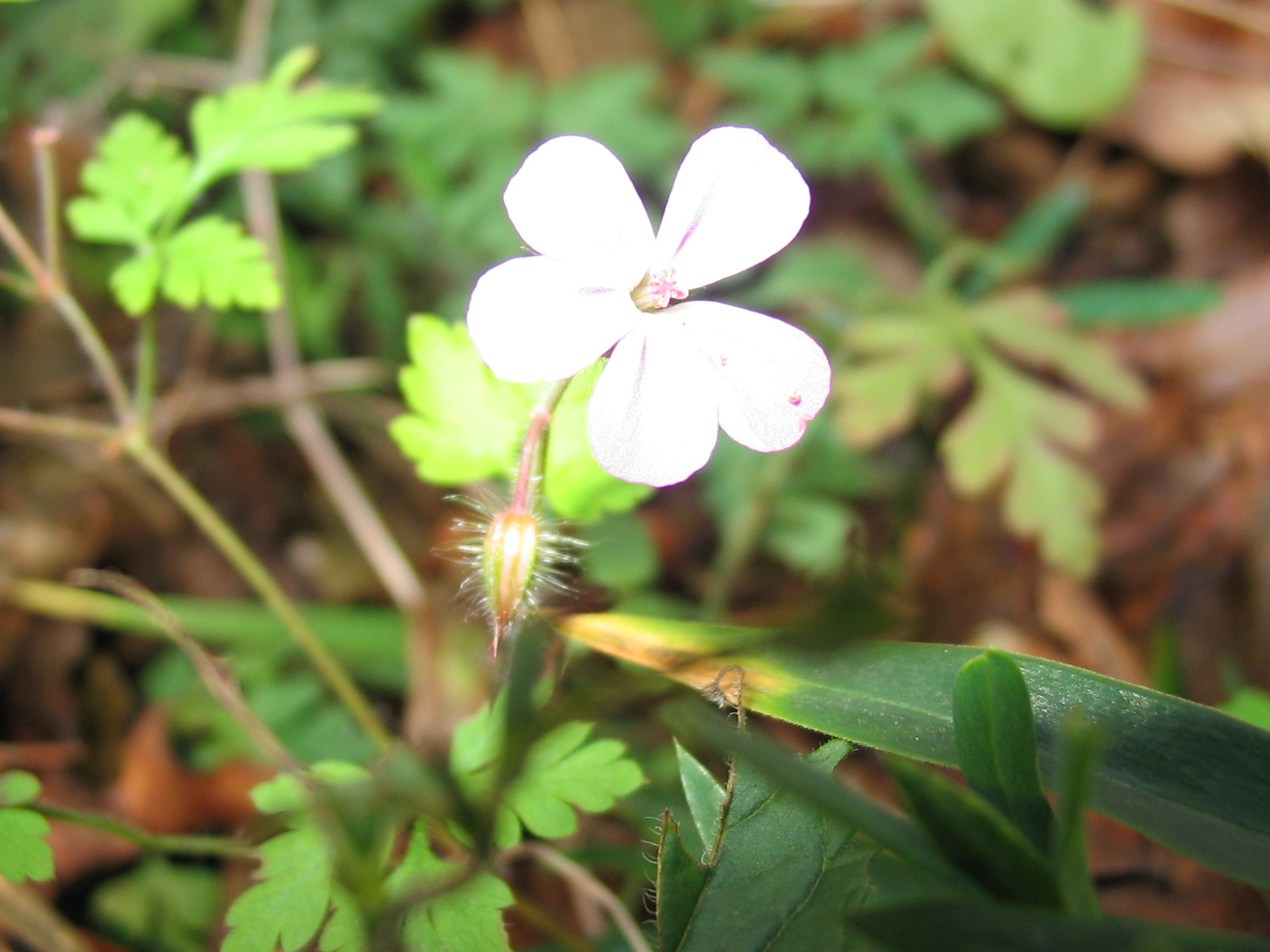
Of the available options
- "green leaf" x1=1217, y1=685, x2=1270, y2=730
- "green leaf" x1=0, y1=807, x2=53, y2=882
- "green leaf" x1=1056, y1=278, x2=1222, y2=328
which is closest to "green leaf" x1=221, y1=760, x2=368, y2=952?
"green leaf" x1=0, y1=807, x2=53, y2=882

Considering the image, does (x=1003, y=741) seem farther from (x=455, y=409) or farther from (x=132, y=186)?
(x=132, y=186)

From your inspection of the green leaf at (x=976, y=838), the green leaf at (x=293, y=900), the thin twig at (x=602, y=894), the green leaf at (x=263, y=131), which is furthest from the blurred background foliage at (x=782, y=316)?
the green leaf at (x=976, y=838)

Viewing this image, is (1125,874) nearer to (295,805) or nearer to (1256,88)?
(295,805)

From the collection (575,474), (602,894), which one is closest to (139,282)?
(575,474)

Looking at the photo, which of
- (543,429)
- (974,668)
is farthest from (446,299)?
(974,668)

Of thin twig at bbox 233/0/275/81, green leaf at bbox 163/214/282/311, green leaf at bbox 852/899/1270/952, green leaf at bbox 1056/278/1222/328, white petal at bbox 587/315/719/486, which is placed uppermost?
thin twig at bbox 233/0/275/81

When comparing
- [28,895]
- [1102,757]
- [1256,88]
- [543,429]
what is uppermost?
[1256,88]

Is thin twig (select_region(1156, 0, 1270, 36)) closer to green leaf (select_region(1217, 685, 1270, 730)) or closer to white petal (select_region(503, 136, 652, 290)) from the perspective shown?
green leaf (select_region(1217, 685, 1270, 730))
